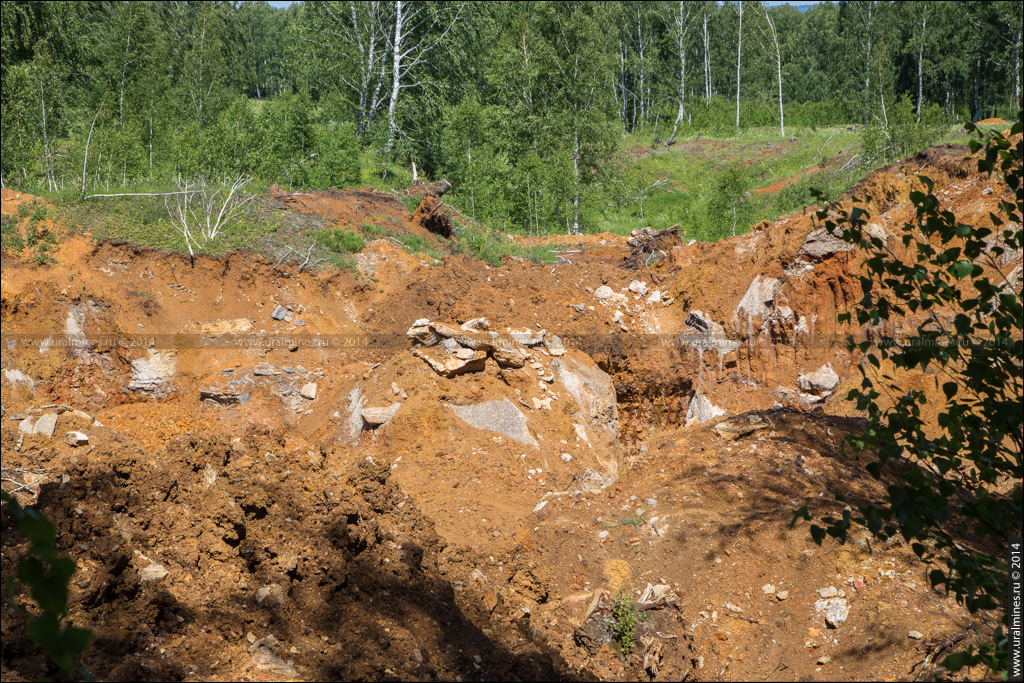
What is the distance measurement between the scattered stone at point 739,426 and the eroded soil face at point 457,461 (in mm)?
51

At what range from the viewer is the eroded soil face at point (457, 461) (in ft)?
14.6

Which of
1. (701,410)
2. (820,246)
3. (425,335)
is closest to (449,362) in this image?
(425,335)

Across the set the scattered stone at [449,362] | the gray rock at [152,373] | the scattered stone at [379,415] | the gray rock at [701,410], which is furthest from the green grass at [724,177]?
the gray rock at [152,373]

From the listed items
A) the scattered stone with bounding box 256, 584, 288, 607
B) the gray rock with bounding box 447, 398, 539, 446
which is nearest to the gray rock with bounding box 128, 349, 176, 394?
the gray rock with bounding box 447, 398, 539, 446

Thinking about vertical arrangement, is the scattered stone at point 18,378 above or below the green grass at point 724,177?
below

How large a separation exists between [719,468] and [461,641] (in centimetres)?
386

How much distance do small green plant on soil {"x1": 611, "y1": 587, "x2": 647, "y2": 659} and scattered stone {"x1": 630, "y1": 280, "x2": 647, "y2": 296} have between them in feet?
30.4

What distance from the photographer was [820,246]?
12688 mm

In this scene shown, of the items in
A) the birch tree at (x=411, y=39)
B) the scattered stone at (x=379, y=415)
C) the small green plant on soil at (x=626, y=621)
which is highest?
the birch tree at (x=411, y=39)

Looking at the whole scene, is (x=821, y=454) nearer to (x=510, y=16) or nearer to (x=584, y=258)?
(x=584, y=258)

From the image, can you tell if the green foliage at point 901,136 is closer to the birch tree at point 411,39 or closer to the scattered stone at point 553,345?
the birch tree at point 411,39

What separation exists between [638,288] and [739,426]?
634 cm

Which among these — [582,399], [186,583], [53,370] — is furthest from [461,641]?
[53,370]

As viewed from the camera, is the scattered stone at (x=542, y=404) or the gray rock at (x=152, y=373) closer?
the scattered stone at (x=542, y=404)
